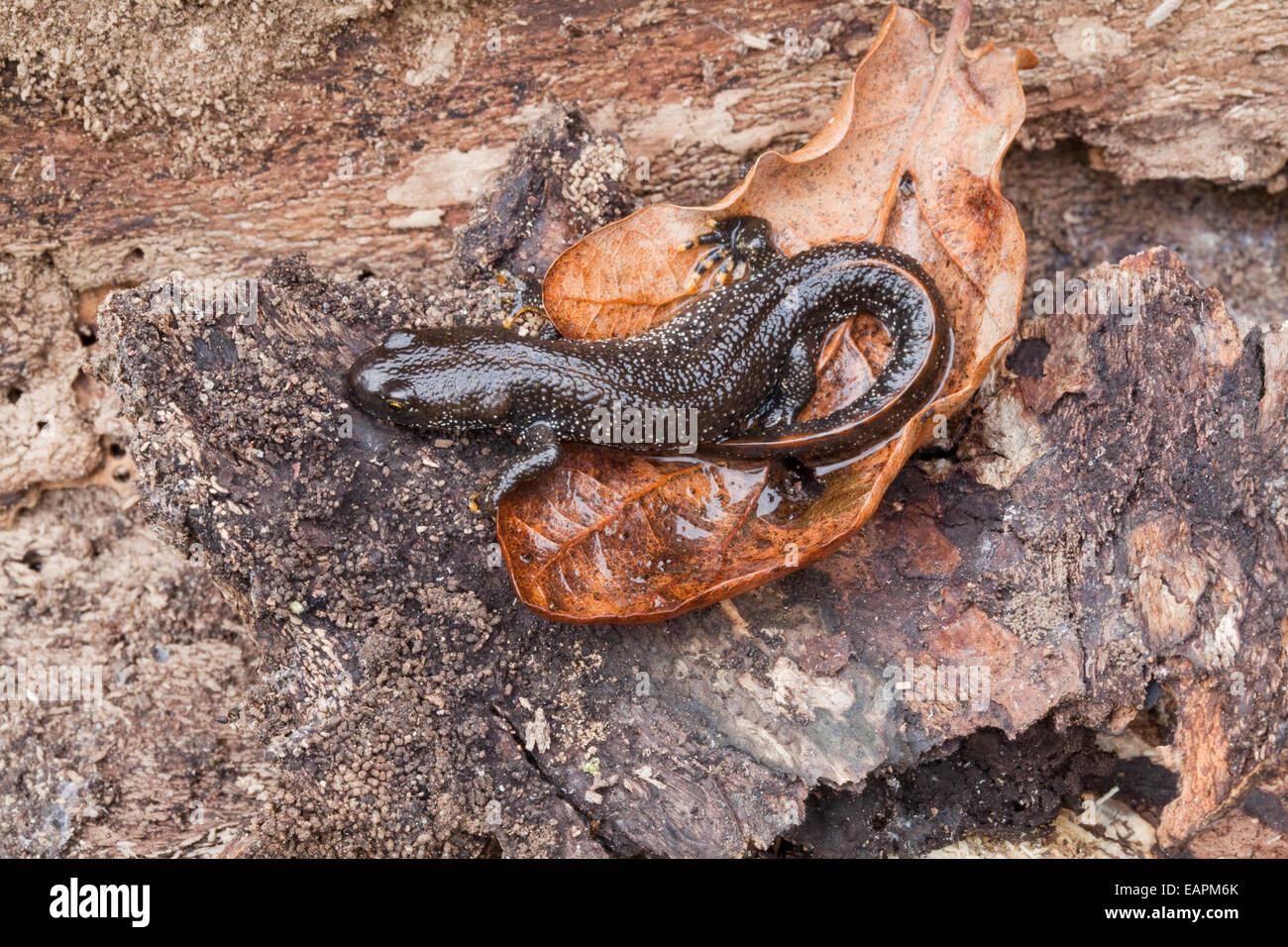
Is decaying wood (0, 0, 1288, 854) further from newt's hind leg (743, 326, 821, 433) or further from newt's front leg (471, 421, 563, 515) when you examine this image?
newt's hind leg (743, 326, 821, 433)

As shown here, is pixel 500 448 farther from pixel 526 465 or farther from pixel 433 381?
pixel 433 381

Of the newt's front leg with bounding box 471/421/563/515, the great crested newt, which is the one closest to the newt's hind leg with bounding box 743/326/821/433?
the great crested newt

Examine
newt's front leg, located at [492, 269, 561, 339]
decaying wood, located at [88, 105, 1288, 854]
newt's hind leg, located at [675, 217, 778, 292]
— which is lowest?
decaying wood, located at [88, 105, 1288, 854]

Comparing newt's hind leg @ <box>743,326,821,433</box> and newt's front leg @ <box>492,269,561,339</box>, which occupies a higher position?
newt's front leg @ <box>492,269,561,339</box>

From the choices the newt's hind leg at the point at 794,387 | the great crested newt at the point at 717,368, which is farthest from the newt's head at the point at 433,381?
the newt's hind leg at the point at 794,387

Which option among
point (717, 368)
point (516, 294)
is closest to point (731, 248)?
point (717, 368)

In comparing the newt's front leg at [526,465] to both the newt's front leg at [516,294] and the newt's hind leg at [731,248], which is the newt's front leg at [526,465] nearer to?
the newt's front leg at [516,294]
